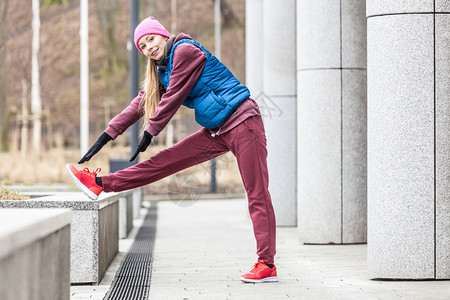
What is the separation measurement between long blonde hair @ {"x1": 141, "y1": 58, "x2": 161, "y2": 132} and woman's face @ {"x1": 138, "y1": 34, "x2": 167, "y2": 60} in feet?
0.35

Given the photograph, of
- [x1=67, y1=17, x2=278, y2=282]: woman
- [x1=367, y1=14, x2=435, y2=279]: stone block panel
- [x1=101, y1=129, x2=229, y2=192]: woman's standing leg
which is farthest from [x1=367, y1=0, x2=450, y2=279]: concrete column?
[x1=101, y1=129, x2=229, y2=192]: woman's standing leg

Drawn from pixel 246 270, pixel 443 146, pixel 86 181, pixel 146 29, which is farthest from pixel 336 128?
pixel 86 181

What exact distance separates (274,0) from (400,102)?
6328 mm

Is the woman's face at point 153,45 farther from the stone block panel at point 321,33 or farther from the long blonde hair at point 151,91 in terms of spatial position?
the stone block panel at point 321,33

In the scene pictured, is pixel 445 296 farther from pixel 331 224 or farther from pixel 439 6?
pixel 331 224

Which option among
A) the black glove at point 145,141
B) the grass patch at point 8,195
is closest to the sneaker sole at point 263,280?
the black glove at point 145,141

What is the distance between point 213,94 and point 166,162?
611mm

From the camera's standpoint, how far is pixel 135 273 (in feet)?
25.0

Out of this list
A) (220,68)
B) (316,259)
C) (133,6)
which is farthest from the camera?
(133,6)

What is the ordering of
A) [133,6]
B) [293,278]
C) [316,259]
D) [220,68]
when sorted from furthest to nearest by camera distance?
[133,6] < [316,259] < [293,278] < [220,68]

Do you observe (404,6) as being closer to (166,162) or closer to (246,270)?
(166,162)

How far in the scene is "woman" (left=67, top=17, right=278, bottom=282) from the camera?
657 centimetres

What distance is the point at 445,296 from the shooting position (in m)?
6.04

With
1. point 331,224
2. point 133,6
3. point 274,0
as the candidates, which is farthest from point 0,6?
point 331,224
